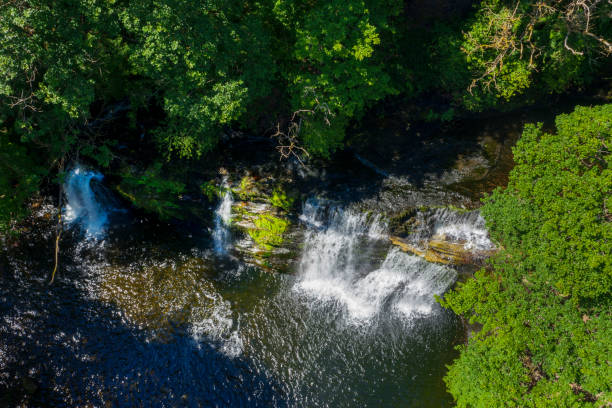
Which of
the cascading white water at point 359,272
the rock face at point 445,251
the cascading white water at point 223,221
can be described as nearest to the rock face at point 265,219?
the cascading white water at point 223,221

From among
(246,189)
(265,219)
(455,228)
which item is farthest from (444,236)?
(246,189)

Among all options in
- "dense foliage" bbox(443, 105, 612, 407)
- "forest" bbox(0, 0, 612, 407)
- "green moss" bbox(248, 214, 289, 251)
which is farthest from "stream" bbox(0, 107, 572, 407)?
"dense foliage" bbox(443, 105, 612, 407)

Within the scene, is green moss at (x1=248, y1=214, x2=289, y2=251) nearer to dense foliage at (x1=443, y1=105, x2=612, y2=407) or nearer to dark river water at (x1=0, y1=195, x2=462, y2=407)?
dark river water at (x1=0, y1=195, x2=462, y2=407)

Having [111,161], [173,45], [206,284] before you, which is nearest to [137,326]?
[206,284]

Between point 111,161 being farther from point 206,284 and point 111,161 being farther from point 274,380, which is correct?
point 274,380

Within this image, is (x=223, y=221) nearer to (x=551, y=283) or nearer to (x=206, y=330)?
(x=206, y=330)
